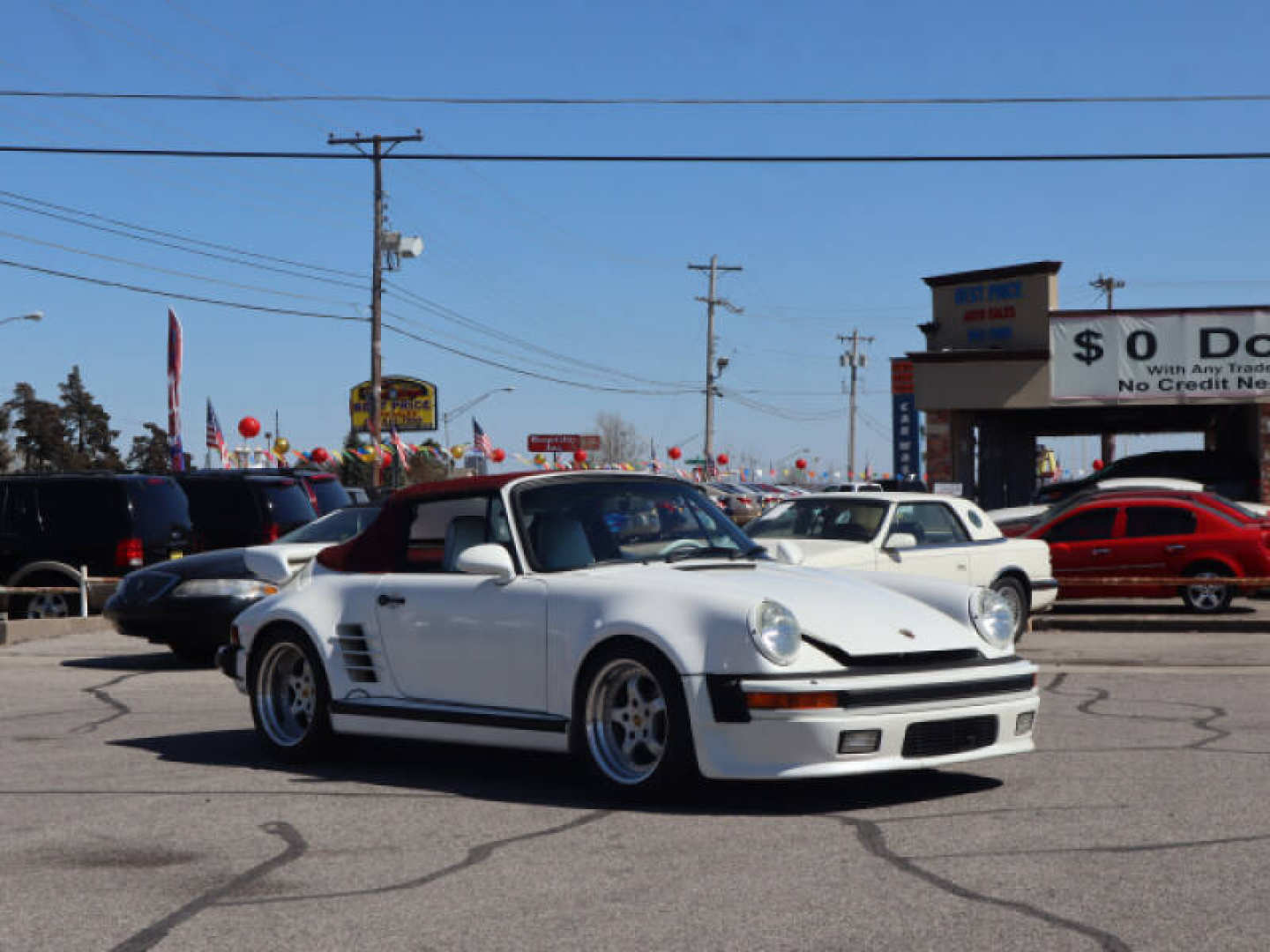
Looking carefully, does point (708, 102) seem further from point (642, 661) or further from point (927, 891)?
point (927, 891)

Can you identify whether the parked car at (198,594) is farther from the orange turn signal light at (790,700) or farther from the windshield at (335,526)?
the orange turn signal light at (790,700)

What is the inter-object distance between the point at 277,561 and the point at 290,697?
5.84m

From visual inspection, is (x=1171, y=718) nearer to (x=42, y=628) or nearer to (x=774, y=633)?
(x=774, y=633)

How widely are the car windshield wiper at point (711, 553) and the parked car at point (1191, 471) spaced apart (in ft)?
80.2

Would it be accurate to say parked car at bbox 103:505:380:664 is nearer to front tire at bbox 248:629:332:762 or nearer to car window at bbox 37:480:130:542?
car window at bbox 37:480:130:542

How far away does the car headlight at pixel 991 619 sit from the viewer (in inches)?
302

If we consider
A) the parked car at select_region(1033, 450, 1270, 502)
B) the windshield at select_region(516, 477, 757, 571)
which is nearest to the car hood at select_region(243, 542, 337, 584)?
the windshield at select_region(516, 477, 757, 571)

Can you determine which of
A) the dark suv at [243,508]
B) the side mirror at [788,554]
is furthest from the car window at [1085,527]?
the side mirror at [788,554]

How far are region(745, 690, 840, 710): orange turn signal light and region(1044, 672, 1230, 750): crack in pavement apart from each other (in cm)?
294

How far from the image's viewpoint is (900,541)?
14930mm

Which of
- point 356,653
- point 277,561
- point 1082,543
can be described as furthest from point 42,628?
point 1082,543

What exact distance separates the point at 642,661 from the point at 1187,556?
1437 cm

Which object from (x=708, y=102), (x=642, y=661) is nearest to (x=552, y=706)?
(x=642, y=661)

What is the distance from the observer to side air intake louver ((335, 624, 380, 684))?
27.9ft
